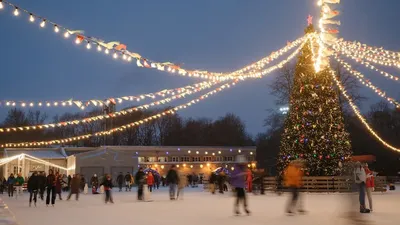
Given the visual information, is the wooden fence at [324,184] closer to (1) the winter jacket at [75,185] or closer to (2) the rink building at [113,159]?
(1) the winter jacket at [75,185]

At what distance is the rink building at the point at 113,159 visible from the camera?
43.1 meters

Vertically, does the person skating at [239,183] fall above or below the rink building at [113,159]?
below

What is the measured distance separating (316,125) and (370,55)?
6.15 metres

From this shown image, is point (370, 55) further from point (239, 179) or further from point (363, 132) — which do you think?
point (363, 132)

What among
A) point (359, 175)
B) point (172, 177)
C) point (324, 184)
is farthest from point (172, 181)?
point (359, 175)

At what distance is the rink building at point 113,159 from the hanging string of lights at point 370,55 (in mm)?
22682

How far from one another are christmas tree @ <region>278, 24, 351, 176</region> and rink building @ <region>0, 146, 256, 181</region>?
17.1 metres

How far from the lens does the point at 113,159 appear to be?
43531 millimetres

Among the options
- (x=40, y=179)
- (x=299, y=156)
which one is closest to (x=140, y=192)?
(x=40, y=179)

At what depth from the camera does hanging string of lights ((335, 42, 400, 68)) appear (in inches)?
715

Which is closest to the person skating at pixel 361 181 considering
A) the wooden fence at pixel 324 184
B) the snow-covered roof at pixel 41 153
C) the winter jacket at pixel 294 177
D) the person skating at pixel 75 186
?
the winter jacket at pixel 294 177

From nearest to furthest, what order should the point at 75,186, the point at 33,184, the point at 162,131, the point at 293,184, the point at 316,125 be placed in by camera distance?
1. the point at 293,184
2. the point at 33,184
3. the point at 75,186
4. the point at 316,125
5. the point at 162,131

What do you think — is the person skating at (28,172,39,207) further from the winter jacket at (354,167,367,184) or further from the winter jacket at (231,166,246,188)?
the winter jacket at (354,167,367,184)

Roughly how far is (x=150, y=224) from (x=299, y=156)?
15.0 m
